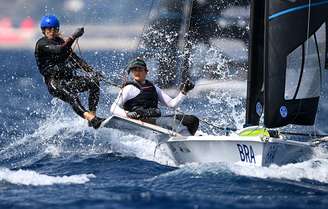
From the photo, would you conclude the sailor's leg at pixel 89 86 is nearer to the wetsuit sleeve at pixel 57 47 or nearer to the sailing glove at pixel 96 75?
the sailing glove at pixel 96 75

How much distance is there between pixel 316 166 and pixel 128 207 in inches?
87.5

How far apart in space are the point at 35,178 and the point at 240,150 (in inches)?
72.9

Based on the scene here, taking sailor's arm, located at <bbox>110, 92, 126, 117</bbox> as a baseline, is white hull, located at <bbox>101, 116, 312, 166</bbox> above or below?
below

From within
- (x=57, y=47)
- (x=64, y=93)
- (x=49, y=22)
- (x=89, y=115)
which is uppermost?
(x=49, y=22)

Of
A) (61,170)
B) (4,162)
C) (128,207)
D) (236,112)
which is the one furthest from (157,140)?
(236,112)

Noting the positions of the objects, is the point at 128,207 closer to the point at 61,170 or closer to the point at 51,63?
the point at 61,170

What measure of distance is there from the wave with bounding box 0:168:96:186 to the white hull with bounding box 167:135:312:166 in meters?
0.97

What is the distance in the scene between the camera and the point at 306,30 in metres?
6.84

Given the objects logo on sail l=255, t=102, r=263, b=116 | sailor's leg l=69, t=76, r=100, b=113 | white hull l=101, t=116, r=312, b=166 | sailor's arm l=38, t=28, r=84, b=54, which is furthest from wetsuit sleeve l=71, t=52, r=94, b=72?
logo on sail l=255, t=102, r=263, b=116

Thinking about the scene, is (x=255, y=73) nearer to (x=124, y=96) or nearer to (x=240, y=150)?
(x=240, y=150)

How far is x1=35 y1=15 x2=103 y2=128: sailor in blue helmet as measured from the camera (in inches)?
309

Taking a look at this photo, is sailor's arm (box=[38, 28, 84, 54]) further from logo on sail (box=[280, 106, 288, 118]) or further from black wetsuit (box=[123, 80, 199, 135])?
logo on sail (box=[280, 106, 288, 118])

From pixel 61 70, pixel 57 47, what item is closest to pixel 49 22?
pixel 57 47

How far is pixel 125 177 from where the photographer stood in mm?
6629
